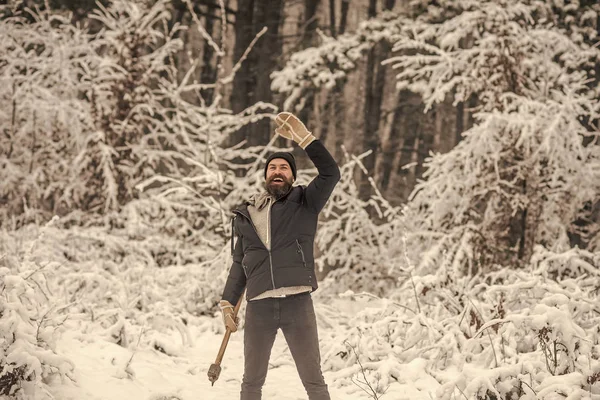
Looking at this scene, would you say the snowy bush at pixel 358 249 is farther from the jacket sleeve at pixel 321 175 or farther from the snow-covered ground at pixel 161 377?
the jacket sleeve at pixel 321 175

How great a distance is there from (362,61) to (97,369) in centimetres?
1182

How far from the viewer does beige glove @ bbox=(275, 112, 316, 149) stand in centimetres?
391

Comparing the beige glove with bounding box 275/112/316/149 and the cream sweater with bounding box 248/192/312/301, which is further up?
the beige glove with bounding box 275/112/316/149

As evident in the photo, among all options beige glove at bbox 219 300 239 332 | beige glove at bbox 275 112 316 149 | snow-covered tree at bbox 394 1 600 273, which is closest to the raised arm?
beige glove at bbox 275 112 316 149

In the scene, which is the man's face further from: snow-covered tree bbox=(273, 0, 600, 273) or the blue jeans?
snow-covered tree bbox=(273, 0, 600, 273)

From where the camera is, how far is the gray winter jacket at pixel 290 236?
389 cm

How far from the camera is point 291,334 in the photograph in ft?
12.7

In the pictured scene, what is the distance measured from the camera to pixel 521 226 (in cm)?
895

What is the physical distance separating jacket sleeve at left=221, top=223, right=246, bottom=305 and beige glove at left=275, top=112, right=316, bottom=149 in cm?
79

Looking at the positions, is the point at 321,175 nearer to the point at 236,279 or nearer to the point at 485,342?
the point at 236,279

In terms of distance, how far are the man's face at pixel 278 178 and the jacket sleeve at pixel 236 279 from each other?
416mm

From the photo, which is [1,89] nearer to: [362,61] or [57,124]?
[57,124]

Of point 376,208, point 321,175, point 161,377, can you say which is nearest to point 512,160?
point 376,208

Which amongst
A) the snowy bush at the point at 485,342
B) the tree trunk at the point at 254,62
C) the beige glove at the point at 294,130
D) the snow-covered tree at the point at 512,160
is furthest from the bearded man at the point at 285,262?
the tree trunk at the point at 254,62
